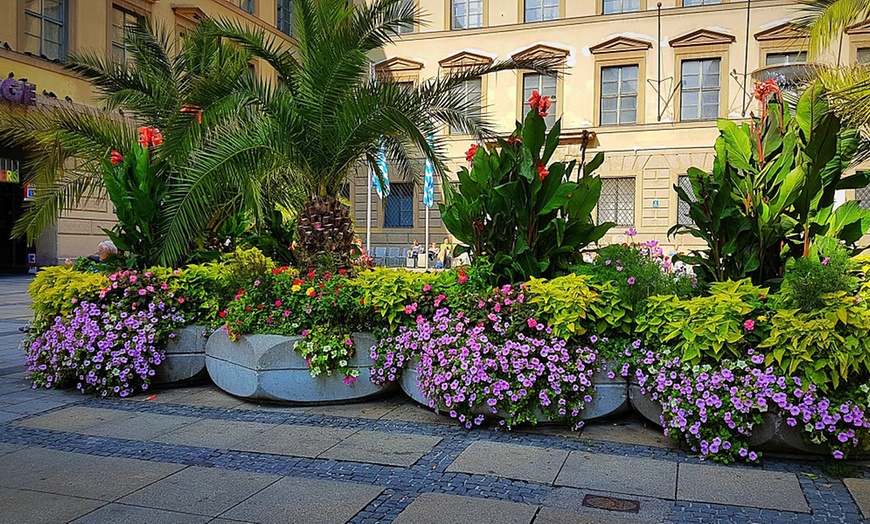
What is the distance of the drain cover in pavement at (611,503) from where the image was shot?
155 inches

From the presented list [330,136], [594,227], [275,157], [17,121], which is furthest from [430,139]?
[17,121]

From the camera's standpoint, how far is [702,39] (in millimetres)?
28062

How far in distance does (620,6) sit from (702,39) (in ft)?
11.9

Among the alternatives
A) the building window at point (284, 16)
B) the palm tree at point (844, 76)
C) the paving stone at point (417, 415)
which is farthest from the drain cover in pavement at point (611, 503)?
the building window at point (284, 16)

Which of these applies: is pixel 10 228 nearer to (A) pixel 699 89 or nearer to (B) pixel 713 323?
(A) pixel 699 89

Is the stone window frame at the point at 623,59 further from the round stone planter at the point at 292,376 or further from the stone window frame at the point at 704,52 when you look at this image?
the round stone planter at the point at 292,376

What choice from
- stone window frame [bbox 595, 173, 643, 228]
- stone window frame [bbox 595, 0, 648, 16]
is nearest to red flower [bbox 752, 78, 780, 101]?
stone window frame [bbox 595, 173, 643, 228]

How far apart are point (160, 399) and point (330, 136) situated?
117 inches

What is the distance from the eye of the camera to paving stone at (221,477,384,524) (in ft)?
12.6

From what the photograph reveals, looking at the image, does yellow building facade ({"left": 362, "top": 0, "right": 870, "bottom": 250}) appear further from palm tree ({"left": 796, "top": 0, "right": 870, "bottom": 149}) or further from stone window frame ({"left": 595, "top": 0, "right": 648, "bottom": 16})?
palm tree ({"left": 796, "top": 0, "right": 870, "bottom": 149})

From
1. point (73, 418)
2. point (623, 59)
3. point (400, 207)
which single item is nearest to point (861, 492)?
point (73, 418)

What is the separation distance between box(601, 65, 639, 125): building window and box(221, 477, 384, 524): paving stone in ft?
88.4

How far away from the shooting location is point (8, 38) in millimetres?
19703

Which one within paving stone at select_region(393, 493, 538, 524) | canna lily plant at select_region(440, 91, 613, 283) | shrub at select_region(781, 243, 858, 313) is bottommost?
paving stone at select_region(393, 493, 538, 524)
